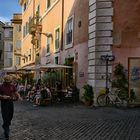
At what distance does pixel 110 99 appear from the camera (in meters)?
23.9

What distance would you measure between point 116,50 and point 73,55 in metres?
5.77

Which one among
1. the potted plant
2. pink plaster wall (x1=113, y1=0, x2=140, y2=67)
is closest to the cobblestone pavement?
the potted plant

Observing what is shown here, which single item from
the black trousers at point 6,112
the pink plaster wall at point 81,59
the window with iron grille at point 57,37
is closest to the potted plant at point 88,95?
the pink plaster wall at point 81,59

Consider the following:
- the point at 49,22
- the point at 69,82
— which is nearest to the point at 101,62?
the point at 69,82

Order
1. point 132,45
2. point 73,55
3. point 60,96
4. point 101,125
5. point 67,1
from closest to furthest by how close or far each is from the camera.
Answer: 1. point 101,125
2. point 132,45
3. point 60,96
4. point 73,55
5. point 67,1

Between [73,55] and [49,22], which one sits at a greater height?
[49,22]

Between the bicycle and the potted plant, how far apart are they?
0.58m

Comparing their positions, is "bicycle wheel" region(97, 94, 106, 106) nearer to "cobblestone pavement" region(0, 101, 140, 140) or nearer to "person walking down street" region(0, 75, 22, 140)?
"cobblestone pavement" region(0, 101, 140, 140)

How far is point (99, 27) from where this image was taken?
24.5 metres

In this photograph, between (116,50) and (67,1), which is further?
(67,1)

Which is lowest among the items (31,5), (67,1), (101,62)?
(101,62)

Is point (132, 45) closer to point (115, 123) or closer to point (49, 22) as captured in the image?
point (115, 123)

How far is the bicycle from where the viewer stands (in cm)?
2378

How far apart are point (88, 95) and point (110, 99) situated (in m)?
1.23
